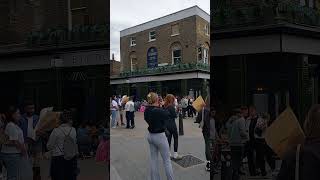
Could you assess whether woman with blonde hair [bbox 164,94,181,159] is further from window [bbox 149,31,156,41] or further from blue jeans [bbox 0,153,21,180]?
blue jeans [bbox 0,153,21,180]

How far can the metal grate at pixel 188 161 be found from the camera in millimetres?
2900

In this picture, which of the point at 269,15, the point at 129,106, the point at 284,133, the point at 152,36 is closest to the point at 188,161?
the point at 129,106

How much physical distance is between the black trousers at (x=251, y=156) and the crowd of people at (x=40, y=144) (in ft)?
3.28

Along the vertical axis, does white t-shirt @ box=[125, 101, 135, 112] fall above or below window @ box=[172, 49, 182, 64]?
below

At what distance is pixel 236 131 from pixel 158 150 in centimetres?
53

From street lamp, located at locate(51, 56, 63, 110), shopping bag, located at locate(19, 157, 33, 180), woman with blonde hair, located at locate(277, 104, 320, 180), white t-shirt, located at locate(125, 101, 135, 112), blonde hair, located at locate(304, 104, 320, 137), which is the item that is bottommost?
shopping bag, located at locate(19, 157, 33, 180)

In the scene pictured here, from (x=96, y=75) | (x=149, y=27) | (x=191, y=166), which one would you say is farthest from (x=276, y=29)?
(x=96, y=75)

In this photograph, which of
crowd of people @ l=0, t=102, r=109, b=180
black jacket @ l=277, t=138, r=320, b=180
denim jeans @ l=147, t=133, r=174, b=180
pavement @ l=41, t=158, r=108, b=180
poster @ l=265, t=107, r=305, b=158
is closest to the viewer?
black jacket @ l=277, t=138, r=320, b=180

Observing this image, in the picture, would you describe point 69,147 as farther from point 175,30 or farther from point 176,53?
point 175,30

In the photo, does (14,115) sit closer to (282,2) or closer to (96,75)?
(96,75)

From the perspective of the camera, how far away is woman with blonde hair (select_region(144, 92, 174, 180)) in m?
2.92

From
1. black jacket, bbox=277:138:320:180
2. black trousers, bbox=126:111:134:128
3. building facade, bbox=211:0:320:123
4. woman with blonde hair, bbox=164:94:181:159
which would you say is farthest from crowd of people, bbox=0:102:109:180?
black jacket, bbox=277:138:320:180

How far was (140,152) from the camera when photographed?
3.01 meters

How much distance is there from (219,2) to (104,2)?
0.80 metres
